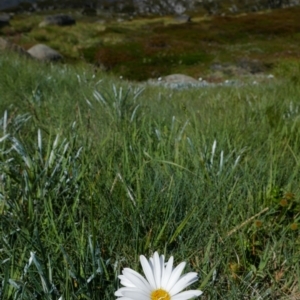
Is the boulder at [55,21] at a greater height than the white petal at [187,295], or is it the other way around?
the white petal at [187,295]

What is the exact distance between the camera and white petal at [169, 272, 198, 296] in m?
0.91

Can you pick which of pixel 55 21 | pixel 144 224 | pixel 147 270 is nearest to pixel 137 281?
pixel 147 270

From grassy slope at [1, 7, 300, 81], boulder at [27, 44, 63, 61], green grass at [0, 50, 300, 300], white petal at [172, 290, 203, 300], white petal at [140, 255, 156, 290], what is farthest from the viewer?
grassy slope at [1, 7, 300, 81]

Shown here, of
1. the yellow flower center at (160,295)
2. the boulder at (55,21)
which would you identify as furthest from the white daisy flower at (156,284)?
the boulder at (55,21)

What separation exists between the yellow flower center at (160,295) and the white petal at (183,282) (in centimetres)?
1

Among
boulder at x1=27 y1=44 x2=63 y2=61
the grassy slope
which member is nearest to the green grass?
the grassy slope

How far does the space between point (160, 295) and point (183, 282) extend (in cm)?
6

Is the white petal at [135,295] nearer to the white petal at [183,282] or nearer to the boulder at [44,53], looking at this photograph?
the white petal at [183,282]

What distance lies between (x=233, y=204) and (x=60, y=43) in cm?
3613

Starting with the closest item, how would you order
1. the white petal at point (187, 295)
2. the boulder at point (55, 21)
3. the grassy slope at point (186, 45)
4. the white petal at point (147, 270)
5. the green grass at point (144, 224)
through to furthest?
the white petal at point (187, 295) < the white petal at point (147, 270) < the green grass at point (144, 224) < the grassy slope at point (186, 45) < the boulder at point (55, 21)

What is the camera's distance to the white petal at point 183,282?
0.91 meters

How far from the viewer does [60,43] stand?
118 feet

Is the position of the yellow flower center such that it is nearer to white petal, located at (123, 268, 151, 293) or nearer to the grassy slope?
white petal, located at (123, 268, 151, 293)

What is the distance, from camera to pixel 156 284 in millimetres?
978
